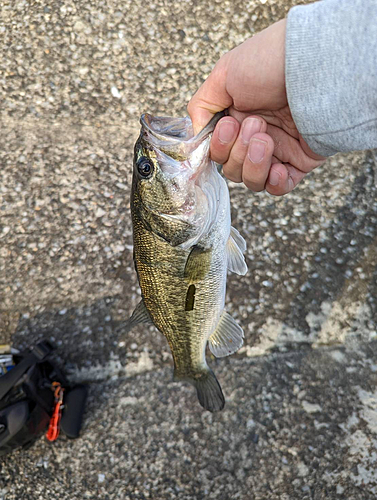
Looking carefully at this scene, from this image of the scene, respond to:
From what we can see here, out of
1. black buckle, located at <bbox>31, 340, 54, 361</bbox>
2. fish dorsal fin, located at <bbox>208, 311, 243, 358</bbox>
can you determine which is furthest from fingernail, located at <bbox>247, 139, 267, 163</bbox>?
black buckle, located at <bbox>31, 340, 54, 361</bbox>

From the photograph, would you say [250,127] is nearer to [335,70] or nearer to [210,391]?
[335,70]

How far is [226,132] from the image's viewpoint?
1.41m

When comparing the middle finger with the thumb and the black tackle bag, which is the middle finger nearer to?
the thumb

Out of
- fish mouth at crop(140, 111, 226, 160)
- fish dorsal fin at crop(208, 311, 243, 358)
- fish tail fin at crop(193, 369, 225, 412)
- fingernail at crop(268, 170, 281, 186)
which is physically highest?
fish mouth at crop(140, 111, 226, 160)

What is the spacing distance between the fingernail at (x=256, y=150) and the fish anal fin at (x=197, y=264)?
0.40 meters

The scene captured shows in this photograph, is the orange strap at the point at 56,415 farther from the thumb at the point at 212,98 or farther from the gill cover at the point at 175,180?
the thumb at the point at 212,98

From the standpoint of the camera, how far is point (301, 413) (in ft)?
7.84

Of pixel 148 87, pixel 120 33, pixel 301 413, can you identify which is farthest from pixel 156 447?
pixel 120 33

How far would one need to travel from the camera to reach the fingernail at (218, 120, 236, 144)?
141 cm

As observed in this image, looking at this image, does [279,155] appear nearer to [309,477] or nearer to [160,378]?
[160,378]

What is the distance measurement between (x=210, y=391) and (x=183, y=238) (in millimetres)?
792

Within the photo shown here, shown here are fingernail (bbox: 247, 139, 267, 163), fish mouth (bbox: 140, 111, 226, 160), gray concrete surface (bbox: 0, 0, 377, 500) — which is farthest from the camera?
gray concrete surface (bbox: 0, 0, 377, 500)

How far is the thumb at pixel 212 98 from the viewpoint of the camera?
5.02 feet

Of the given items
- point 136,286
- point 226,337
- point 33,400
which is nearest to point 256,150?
point 226,337
